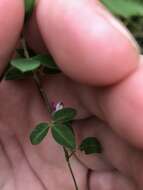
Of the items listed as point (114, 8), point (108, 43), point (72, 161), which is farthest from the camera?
point (72, 161)

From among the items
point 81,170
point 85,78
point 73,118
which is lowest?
point 81,170

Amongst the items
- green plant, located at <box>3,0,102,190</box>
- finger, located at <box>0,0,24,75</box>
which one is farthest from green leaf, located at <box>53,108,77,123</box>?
finger, located at <box>0,0,24,75</box>

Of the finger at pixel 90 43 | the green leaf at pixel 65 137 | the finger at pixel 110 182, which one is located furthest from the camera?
the finger at pixel 110 182

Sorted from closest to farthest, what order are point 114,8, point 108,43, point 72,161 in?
point 108,43
point 114,8
point 72,161

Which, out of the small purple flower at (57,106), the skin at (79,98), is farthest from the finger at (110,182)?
the small purple flower at (57,106)

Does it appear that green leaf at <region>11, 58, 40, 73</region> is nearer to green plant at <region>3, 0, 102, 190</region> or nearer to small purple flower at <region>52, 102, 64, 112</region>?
green plant at <region>3, 0, 102, 190</region>

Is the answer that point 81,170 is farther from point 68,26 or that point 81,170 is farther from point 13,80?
point 68,26

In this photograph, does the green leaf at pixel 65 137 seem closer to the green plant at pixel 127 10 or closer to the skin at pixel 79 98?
the skin at pixel 79 98

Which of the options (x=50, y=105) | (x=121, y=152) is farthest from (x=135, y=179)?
(x=50, y=105)
